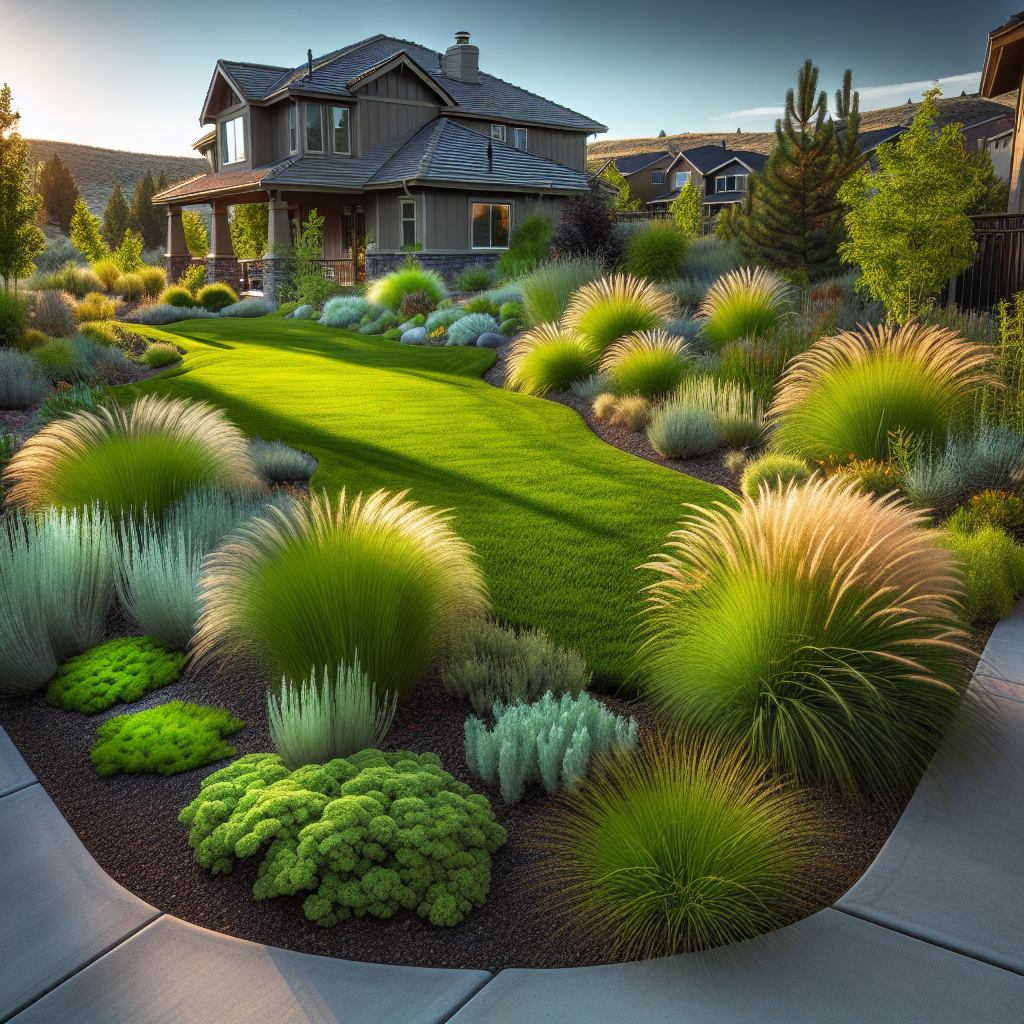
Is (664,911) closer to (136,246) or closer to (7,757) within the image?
(7,757)

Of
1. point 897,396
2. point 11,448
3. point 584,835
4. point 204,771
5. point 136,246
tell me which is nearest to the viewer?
point 584,835

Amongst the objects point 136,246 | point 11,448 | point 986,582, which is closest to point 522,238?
point 136,246

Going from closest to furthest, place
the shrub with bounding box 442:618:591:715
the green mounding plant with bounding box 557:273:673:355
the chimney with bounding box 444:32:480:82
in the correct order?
the shrub with bounding box 442:618:591:715, the green mounding plant with bounding box 557:273:673:355, the chimney with bounding box 444:32:480:82

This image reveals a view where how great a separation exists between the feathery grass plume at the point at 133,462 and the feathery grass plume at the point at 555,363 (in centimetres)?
600

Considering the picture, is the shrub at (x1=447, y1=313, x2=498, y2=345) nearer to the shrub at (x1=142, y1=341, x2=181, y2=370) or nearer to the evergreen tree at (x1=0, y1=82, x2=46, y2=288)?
the shrub at (x1=142, y1=341, x2=181, y2=370)

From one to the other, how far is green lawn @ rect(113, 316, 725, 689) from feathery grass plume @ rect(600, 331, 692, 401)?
0.80 m

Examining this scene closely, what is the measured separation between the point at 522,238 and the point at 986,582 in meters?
23.0

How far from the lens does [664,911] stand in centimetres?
266

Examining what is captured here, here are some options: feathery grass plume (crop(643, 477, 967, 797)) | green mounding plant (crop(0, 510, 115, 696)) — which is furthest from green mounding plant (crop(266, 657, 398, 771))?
green mounding plant (crop(0, 510, 115, 696))

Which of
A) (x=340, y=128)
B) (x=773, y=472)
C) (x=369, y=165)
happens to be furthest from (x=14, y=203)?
(x=340, y=128)

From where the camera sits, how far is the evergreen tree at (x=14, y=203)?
45.1 feet

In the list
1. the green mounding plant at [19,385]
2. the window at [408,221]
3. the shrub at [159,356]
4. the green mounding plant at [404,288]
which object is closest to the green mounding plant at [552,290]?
the green mounding plant at [404,288]

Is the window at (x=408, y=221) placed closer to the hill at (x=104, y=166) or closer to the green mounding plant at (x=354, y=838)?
the green mounding plant at (x=354, y=838)

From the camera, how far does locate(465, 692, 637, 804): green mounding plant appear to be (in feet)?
11.1
